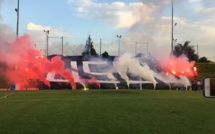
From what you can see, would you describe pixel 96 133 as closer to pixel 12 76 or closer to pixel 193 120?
pixel 193 120

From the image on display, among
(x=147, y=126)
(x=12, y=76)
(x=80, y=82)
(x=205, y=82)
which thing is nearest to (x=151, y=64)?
(x=80, y=82)

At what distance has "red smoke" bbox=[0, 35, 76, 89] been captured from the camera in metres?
42.4

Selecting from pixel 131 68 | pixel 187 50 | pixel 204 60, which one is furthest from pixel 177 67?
pixel 204 60

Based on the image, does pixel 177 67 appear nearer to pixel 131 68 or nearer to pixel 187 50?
pixel 131 68

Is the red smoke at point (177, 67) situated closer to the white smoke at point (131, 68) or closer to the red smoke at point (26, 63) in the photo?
the white smoke at point (131, 68)

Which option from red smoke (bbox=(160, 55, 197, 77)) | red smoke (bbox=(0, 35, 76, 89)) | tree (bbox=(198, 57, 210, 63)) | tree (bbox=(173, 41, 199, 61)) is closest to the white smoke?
red smoke (bbox=(160, 55, 197, 77))

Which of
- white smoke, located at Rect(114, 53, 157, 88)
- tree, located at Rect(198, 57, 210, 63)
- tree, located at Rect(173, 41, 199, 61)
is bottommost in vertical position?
white smoke, located at Rect(114, 53, 157, 88)

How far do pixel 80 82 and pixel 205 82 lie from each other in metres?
44.1

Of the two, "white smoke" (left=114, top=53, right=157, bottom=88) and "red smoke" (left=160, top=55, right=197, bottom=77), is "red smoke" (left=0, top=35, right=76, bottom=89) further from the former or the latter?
"red smoke" (left=160, top=55, right=197, bottom=77)

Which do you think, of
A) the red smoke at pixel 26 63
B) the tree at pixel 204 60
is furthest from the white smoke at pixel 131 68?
the tree at pixel 204 60

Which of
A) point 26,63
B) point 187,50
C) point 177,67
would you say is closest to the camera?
point 26,63

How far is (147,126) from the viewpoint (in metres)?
12.8

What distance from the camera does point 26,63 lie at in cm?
4381

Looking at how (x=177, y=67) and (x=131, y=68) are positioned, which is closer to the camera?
(x=131, y=68)
